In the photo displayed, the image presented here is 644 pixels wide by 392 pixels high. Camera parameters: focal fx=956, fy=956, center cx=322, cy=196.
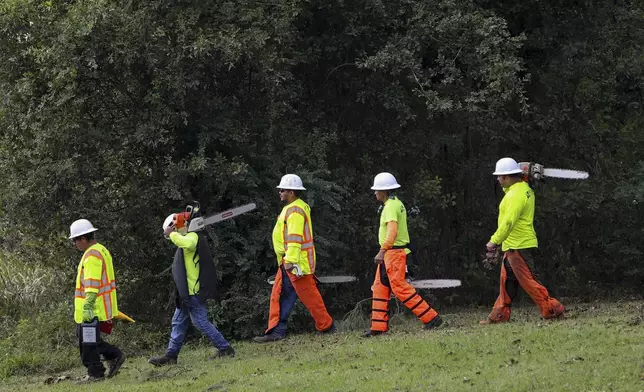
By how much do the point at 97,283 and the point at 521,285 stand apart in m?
5.03

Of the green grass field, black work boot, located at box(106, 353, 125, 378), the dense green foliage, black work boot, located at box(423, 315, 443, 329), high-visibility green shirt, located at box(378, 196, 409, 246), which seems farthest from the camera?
the dense green foliage

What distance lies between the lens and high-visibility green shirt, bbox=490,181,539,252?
11.6 metres

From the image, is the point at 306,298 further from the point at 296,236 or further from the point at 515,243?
the point at 515,243

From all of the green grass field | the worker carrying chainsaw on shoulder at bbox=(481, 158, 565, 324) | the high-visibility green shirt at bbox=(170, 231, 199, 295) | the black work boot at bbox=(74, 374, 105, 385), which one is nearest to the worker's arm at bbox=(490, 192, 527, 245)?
the worker carrying chainsaw on shoulder at bbox=(481, 158, 565, 324)

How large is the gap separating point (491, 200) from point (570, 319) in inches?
265

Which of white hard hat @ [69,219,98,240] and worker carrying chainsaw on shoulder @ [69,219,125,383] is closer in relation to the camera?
worker carrying chainsaw on shoulder @ [69,219,125,383]

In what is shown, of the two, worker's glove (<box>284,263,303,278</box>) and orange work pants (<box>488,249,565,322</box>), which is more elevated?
worker's glove (<box>284,263,303,278</box>)

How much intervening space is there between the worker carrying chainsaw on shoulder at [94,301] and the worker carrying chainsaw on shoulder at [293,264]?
2.40 m

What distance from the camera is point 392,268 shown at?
1188cm

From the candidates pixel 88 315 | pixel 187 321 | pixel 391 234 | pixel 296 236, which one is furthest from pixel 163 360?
pixel 391 234

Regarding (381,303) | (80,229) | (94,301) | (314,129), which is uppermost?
(314,129)

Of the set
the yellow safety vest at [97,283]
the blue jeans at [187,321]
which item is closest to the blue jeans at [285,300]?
the blue jeans at [187,321]

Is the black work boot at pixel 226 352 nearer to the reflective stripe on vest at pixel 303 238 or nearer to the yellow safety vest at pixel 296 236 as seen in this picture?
the yellow safety vest at pixel 296 236

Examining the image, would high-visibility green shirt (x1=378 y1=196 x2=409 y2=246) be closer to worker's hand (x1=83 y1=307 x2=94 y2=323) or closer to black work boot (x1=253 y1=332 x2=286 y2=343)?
black work boot (x1=253 y1=332 x2=286 y2=343)
